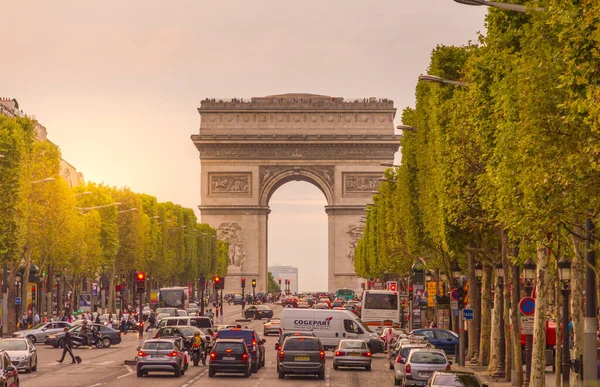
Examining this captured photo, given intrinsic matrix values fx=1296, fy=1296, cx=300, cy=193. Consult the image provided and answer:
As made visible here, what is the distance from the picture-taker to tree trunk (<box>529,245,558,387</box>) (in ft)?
120

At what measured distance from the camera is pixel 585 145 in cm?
2594

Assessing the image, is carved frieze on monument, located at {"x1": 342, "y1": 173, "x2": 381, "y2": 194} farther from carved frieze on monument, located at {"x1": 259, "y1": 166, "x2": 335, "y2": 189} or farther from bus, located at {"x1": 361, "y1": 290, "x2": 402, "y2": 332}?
bus, located at {"x1": 361, "y1": 290, "x2": 402, "y2": 332}

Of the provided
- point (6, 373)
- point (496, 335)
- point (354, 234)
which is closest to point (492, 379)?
point (496, 335)

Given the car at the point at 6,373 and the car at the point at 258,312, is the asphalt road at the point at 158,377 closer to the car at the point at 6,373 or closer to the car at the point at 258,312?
the car at the point at 6,373

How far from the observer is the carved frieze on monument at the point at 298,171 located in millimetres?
168625

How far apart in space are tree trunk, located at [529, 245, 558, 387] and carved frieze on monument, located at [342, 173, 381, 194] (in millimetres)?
131168

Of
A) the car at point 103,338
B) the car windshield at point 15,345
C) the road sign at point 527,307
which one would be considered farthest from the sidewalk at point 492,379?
the car at point 103,338

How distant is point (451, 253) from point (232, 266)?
404 feet

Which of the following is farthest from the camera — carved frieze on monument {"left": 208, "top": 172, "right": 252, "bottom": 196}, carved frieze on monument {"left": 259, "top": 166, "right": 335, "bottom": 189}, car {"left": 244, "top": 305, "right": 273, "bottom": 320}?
carved frieze on monument {"left": 259, "top": 166, "right": 335, "bottom": 189}

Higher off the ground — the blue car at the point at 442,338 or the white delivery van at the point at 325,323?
the white delivery van at the point at 325,323

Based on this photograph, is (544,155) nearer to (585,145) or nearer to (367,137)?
(585,145)

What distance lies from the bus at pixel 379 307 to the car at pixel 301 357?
3903 cm

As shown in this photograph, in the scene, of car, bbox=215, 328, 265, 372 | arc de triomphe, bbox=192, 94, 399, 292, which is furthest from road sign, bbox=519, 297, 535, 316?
arc de triomphe, bbox=192, 94, 399, 292

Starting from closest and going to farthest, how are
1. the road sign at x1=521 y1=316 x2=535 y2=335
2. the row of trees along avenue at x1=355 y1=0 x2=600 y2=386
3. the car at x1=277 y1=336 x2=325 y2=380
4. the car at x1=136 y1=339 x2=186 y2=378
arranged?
the row of trees along avenue at x1=355 y1=0 x2=600 y2=386
the road sign at x1=521 y1=316 x2=535 y2=335
the car at x1=277 y1=336 x2=325 y2=380
the car at x1=136 y1=339 x2=186 y2=378
